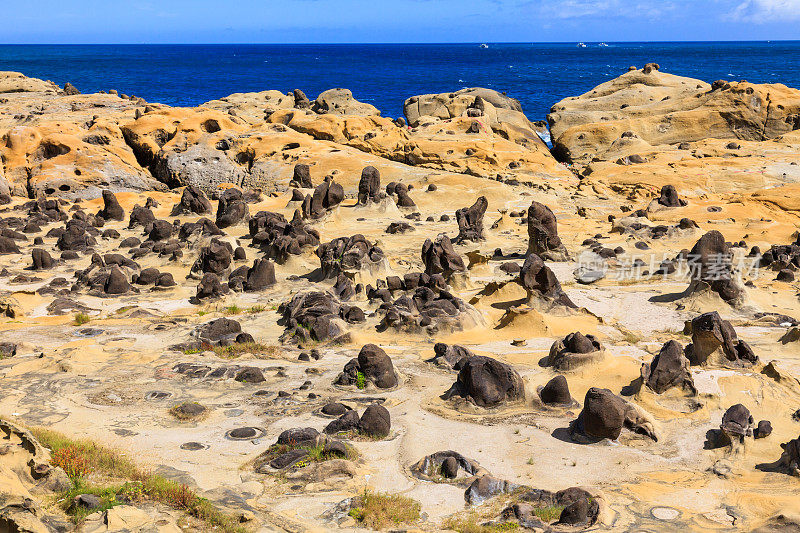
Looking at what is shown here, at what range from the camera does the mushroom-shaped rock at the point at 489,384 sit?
41.2ft

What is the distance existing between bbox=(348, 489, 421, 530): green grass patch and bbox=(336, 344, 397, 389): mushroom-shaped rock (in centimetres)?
427

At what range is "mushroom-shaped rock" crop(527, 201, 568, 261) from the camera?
77.3 ft

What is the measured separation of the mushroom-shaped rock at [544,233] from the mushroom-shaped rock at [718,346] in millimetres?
9467

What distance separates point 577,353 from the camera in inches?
547

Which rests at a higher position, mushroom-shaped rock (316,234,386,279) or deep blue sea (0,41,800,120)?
deep blue sea (0,41,800,120)

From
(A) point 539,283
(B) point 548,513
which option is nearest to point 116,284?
(A) point 539,283

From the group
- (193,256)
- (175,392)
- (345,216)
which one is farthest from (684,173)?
(175,392)

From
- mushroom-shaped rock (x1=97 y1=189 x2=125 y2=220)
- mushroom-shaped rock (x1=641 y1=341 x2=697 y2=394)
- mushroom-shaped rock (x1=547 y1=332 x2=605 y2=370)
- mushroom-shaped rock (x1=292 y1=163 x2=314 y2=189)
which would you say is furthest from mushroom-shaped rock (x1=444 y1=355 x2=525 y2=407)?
mushroom-shaped rock (x1=292 y1=163 x2=314 y2=189)

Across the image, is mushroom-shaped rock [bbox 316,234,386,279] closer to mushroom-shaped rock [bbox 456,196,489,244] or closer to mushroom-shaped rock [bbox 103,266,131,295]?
mushroom-shaped rock [bbox 456,196,489,244]

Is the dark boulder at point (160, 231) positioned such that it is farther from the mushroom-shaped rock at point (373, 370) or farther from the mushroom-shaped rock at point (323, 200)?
the mushroom-shaped rock at point (373, 370)

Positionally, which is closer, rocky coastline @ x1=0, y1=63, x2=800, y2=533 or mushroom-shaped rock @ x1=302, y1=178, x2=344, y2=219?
rocky coastline @ x1=0, y1=63, x2=800, y2=533

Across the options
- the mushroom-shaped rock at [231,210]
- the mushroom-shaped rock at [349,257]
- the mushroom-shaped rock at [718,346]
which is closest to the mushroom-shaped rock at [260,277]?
the mushroom-shaped rock at [349,257]

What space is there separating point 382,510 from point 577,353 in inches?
244

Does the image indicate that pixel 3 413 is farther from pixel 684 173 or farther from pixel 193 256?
pixel 684 173
